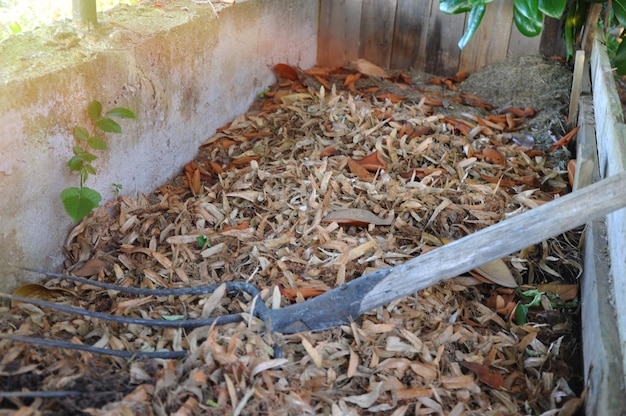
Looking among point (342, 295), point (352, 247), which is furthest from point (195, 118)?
point (342, 295)

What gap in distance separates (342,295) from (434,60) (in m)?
2.45

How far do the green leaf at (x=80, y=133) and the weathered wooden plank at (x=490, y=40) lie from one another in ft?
8.07

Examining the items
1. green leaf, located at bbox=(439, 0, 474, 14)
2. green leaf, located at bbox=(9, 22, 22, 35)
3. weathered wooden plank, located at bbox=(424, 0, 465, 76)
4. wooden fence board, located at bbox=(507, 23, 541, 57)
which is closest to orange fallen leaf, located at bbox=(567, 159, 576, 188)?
green leaf, located at bbox=(439, 0, 474, 14)

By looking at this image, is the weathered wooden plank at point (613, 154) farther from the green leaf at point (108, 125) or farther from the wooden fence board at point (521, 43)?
the green leaf at point (108, 125)

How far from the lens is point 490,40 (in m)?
4.04

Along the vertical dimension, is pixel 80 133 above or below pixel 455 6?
below

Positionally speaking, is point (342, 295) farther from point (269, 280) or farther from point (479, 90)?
point (479, 90)

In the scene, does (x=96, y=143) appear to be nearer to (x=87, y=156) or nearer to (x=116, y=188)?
(x=87, y=156)

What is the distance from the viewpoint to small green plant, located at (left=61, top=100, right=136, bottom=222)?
2.34m

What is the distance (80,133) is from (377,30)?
234 cm

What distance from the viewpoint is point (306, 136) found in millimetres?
3324

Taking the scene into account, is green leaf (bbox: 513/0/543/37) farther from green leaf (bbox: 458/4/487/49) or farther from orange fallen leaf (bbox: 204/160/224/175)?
orange fallen leaf (bbox: 204/160/224/175)

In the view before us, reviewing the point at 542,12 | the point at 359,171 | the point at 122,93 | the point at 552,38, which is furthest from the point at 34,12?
the point at 552,38

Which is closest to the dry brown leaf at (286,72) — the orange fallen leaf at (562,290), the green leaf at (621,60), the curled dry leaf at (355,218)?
the curled dry leaf at (355,218)
